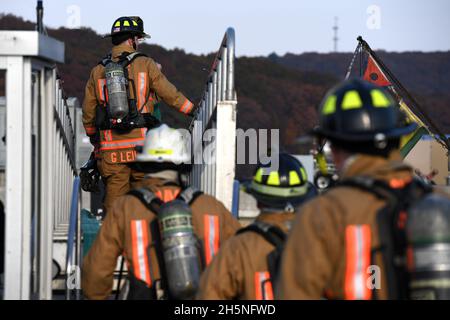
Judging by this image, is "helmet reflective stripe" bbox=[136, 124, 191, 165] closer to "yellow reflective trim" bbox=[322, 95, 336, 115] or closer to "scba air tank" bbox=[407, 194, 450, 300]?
"yellow reflective trim" bbox=[322, 95, 336, 115]

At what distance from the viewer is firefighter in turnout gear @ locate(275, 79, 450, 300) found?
3684 mm

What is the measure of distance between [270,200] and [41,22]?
3.16 meters

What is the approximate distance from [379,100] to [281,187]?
1.13 m

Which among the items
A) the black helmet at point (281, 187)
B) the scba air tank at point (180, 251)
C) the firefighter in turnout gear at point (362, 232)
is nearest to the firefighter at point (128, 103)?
the scba air tank at point (180, 251)

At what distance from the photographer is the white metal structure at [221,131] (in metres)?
7.52

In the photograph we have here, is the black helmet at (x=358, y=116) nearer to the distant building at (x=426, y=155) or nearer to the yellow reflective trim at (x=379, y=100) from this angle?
the yellow reflective trim at (x=379, y=100)

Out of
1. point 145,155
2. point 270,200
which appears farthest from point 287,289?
point 145,155

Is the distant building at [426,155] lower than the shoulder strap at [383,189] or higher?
higher

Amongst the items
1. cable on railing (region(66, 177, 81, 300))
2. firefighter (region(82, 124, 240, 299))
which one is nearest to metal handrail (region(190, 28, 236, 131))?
cable on railing (region(66, 177, 81, 300))

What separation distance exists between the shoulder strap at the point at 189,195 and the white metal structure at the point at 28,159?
685 mm

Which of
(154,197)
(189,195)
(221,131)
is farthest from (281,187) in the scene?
(221,131)

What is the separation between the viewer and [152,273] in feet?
18.2
